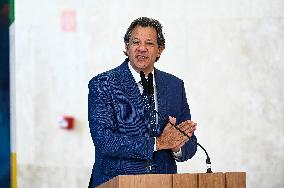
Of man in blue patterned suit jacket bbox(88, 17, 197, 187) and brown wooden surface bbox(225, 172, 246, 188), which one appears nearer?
brown wooden surface bbox(225, 172, 246, 188)

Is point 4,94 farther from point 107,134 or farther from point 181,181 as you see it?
point 181,181

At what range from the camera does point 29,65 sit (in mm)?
5477

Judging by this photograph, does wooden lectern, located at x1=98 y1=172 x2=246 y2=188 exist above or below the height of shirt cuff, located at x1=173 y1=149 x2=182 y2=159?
below

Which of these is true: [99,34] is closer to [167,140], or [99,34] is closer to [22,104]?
[22,104]

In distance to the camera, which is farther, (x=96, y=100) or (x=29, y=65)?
(x=29, y=65)

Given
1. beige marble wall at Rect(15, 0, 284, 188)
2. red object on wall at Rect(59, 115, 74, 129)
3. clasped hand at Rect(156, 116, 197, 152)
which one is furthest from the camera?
red object on wall at Rect(59, 115, 74, 129)

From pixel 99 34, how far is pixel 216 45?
0.90 m

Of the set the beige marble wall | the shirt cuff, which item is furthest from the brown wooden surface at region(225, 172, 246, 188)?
the beige marble wall

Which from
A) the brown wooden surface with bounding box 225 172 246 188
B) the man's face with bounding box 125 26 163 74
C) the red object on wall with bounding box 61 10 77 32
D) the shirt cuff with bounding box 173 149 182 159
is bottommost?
the brown wooden surface with bounding box 225 172 246 188

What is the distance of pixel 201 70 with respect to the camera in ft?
17.0

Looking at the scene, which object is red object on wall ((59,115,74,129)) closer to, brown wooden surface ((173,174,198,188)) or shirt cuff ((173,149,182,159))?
shirt cuff ((173,149,182,159))

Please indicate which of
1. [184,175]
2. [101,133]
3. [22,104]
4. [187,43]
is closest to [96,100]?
[101,133]

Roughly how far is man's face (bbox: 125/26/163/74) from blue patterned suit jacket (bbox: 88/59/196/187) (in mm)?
55

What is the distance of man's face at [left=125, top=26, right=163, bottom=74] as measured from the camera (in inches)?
120
